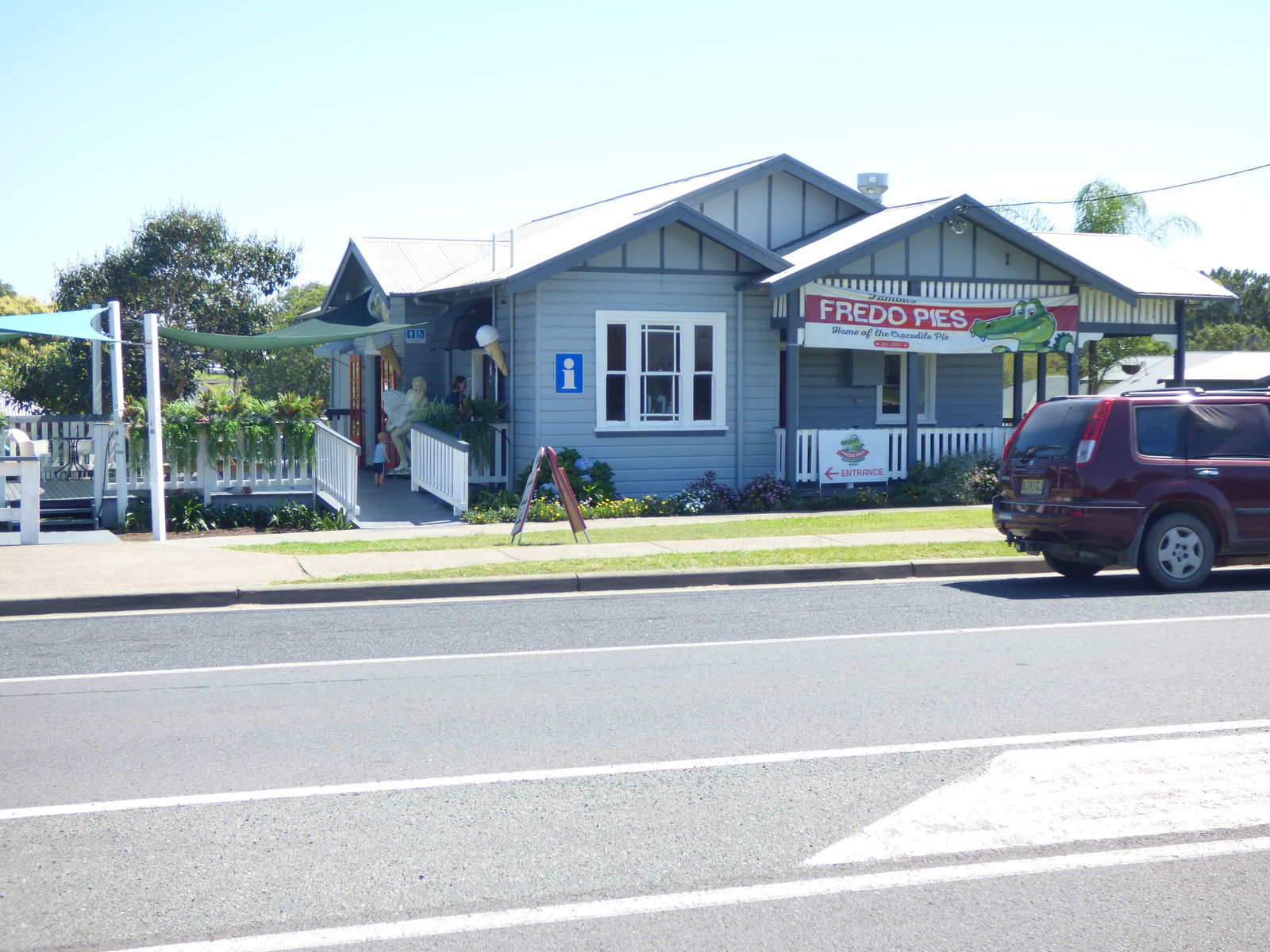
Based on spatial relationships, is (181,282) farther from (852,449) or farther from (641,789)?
(641,789)

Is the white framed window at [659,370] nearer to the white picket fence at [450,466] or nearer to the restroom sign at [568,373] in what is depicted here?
the restroom sign at [568,373]

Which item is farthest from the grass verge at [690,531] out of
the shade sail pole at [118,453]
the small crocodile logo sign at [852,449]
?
the shade sail pole at [118,453]

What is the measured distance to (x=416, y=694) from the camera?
745 centimetres

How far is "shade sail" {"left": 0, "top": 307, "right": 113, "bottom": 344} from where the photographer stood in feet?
53.8

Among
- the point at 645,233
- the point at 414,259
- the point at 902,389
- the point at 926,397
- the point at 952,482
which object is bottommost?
the point at 952,482

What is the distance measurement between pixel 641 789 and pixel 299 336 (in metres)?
15.0

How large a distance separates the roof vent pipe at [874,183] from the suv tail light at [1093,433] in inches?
500

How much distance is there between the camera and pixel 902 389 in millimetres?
22734

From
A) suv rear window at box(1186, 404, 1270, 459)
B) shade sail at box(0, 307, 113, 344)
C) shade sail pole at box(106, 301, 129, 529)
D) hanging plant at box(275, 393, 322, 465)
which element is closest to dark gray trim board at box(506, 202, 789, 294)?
hanging plant at box(275, 393, 322, 465)

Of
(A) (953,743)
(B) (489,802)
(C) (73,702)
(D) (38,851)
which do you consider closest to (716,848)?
(B) (489,802)

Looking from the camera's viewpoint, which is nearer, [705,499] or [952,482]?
[705,499]

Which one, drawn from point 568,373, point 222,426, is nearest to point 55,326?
point 222,426

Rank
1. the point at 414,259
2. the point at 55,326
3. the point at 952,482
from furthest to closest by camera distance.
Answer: the point at 414,259 < the point at 952,482 < the point at 55,326

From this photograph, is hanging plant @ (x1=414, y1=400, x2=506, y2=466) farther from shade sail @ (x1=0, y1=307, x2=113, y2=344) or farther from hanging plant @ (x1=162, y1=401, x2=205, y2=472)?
shade sail @ (x1=0, y1=307, x2=113, y2=344)
